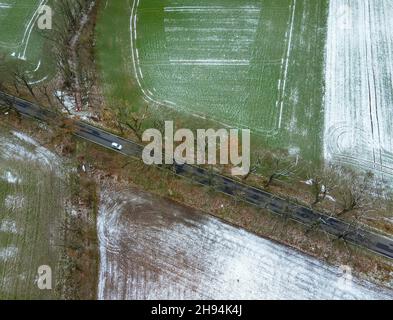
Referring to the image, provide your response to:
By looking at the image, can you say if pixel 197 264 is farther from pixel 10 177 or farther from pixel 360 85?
pixel 360 85

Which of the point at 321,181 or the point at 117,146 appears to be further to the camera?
the point at 117,146

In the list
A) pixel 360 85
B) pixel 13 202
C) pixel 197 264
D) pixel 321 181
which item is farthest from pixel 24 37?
pixel 360 85

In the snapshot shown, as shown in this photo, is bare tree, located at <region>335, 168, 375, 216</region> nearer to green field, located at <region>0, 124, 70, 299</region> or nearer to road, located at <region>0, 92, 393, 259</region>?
road, located at <region>0, 92, 393, 259</region>

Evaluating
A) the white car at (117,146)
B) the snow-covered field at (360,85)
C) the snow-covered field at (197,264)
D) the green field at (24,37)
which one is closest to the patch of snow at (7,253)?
the snow-covered field at (197,264)

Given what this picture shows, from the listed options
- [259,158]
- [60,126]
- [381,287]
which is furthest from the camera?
[60,126]

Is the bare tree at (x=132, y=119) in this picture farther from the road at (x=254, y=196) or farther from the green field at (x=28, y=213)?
the green field at (x=28, y=213)
